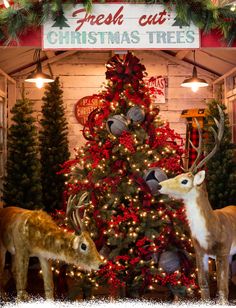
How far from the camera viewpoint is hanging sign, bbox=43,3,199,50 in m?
4.48

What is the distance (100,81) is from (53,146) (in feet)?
4.93

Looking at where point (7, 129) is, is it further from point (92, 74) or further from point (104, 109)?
point (104, 109)

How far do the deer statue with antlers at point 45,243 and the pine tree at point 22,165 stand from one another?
251 centimetres

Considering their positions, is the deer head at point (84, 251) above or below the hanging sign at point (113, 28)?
below

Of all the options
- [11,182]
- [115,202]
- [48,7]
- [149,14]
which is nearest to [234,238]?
[115,202]

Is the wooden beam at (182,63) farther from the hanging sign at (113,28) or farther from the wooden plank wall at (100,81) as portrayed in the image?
the hanging sign at (113,28)

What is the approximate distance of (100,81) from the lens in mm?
9078

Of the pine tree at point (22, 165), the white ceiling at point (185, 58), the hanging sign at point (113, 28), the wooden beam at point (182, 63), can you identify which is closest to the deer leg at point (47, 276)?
the hanging sign at point (113, 28)

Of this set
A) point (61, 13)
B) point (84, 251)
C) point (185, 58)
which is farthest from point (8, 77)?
point (84, 251)

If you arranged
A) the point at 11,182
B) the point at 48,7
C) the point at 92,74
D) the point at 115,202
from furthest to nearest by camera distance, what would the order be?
the point at 92,74 < the point at 11,182 < the point at 115,202 < the point at 48,7

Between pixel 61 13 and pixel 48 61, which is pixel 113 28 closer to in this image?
pixel 61 13

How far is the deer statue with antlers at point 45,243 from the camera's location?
14.9ft

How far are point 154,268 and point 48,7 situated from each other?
2693 millimetres

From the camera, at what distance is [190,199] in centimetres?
449
